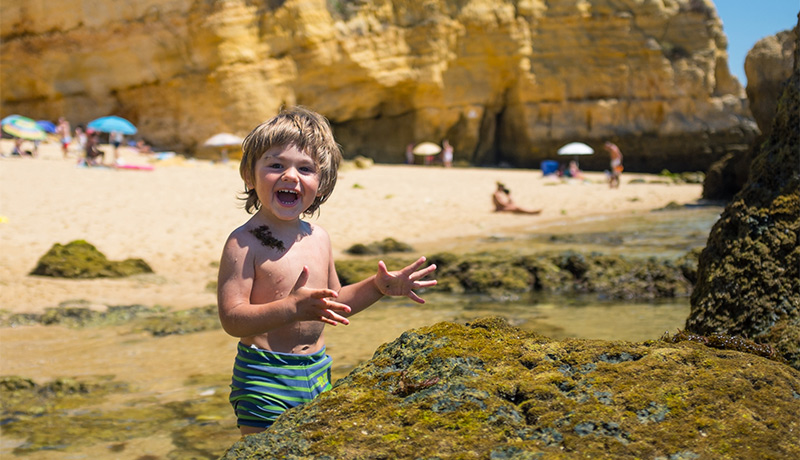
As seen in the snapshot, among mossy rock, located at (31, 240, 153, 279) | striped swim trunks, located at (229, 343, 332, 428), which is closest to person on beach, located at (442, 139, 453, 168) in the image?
mossy rock, located at (31, 240, 153, 279)

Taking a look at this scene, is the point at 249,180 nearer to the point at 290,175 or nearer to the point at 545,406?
the point at 290,175

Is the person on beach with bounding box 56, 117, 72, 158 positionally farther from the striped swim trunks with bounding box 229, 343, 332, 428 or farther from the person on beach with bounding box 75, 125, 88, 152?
the striped swim trunks with bounding box 229, 343, 332, 428

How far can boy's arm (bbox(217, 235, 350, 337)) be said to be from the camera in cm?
227

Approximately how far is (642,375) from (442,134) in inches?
1152

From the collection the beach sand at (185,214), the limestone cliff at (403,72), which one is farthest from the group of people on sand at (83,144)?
the limestone cliff at (403,72)

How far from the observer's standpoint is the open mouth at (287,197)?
264 centimetres

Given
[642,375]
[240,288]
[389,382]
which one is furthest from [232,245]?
[642,375]

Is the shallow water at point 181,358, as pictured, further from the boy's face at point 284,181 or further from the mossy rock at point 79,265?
the mossy rock at point 79,265

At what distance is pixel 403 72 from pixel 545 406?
27556 mm

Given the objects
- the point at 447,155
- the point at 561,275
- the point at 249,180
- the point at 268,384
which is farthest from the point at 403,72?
the point at 268,384

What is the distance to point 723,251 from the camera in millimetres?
4035

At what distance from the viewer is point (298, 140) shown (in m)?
2.62

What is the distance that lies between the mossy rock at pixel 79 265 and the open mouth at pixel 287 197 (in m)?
6.65

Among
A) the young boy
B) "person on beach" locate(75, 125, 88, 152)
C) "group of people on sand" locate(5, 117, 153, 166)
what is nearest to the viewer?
the young boy
